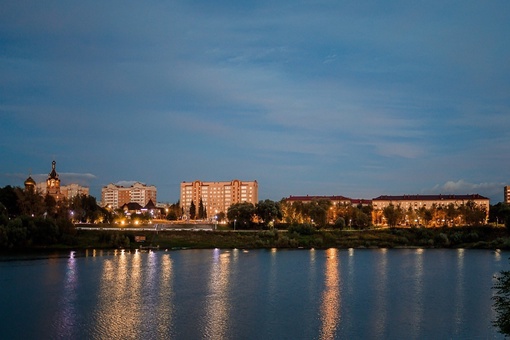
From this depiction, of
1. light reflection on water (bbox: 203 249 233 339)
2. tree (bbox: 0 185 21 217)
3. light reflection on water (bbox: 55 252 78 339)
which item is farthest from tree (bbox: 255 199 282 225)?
light reflection on water (bbox: 55 252 78 339)

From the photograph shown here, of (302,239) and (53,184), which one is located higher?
(53,184)

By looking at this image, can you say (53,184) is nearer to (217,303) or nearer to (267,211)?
(267,211)

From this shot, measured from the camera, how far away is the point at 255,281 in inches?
1986

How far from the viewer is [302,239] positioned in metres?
96.0

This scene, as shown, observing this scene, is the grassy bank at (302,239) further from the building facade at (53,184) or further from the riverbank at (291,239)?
the building facade at (53,184)

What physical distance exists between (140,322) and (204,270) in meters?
24.2

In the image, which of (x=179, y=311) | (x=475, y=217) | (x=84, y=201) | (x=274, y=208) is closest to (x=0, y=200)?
(x=84, y=201)

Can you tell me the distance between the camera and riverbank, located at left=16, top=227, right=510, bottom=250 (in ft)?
282

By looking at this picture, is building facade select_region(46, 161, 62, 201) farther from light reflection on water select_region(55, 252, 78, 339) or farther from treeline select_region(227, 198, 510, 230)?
light reflection on water select_region(55, 252, 78, 339)

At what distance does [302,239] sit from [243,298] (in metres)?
55.1

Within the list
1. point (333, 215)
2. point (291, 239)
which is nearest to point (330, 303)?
point (291, 239)

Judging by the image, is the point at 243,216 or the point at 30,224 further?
the point at 243,216

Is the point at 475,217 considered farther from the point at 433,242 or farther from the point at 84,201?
the point at 84,201

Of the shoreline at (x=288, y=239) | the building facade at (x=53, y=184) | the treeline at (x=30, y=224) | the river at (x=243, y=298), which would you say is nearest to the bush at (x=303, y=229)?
the shoreline at (x=288, y=239)
